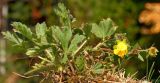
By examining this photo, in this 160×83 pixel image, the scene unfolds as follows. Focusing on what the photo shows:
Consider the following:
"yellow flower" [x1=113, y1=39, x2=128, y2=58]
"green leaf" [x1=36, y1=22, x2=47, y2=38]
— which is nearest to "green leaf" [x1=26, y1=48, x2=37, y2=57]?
→ "green leaf" [x1=36, y1=22, x2=47, y2=38]

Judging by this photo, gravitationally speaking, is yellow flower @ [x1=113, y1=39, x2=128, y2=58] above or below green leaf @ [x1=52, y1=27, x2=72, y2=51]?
below

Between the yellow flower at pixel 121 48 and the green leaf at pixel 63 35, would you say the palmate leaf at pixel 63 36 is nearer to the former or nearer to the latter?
the green leaf at pixel 63 35

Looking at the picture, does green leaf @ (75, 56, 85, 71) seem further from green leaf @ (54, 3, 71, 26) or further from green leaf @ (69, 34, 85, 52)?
green leaf @ (54, 3, 71, 26)

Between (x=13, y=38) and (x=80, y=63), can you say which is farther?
(x=13, y=38)

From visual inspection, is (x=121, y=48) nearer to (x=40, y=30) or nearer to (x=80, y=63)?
(x=80, y=63)

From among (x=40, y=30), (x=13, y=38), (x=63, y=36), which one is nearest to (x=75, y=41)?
(x=63, y=36)

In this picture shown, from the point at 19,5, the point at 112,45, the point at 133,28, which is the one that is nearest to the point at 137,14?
the point at 133,28

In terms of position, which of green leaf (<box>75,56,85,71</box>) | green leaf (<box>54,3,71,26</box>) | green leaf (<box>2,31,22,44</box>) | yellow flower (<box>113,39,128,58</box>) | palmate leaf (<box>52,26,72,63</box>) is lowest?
green leaf (<box>75,56,85,71</box>)

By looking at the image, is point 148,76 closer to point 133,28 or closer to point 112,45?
point 112,45
